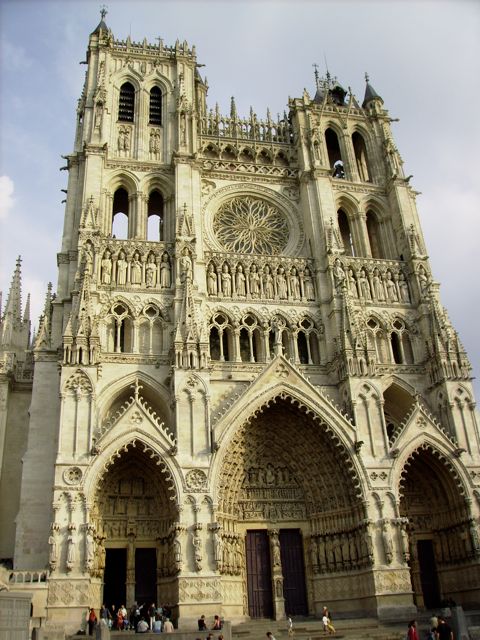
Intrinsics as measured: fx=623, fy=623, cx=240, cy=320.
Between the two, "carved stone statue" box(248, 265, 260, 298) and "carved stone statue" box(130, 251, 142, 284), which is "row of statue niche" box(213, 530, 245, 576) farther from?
"carved stone statue" box(130, 251, 142, 284)

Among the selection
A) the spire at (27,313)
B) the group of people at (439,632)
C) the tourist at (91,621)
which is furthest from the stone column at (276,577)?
the spire at (27,313)

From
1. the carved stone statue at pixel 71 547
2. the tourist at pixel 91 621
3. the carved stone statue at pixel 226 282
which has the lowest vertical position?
the tourist at pixel 91 621

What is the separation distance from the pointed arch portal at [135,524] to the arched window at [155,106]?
1701cm

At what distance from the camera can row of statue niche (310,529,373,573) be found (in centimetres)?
2098

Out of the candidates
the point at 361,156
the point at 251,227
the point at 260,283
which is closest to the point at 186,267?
the point at 260,283

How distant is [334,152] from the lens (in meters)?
33.6

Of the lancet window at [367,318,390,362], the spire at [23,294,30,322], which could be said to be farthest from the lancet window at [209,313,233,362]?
the spire at [23,294,30,322]

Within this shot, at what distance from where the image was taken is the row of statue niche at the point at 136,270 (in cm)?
2470

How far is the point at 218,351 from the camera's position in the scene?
24.9 meters

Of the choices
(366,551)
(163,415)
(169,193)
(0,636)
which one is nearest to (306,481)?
(366,551)

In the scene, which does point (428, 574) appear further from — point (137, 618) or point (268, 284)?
point (268, 284)

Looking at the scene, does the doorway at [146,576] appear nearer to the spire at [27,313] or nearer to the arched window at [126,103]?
the spire at [27,313]

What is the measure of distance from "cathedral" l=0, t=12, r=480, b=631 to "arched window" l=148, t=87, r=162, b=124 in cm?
11

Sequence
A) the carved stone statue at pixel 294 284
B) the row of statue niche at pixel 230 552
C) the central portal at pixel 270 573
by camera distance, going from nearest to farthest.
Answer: the row of statue niche at pixel 230 552
the central portal at pixel 270 573
the carved stone statue at pixel 294 284
